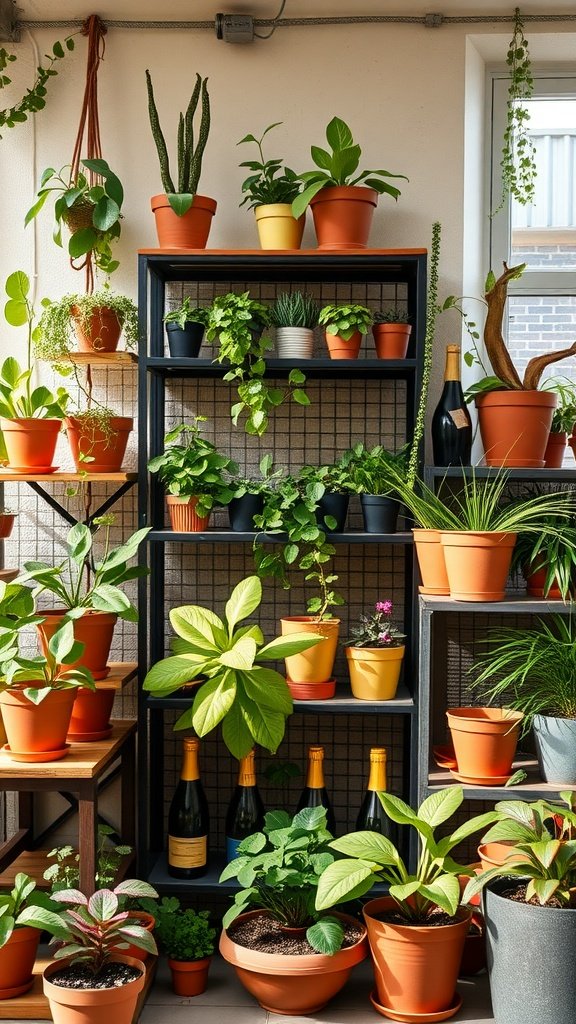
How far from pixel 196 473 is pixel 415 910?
1280 millimetres

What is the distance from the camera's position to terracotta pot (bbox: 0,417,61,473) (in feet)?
8.77

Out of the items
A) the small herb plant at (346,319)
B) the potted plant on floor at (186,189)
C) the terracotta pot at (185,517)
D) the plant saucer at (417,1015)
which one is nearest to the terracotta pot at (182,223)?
the potted plant on floor at (186,189)

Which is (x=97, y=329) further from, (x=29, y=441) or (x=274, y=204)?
(x=274, y=204)

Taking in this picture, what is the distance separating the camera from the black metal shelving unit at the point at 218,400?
2.65m

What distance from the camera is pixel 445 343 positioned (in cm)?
296

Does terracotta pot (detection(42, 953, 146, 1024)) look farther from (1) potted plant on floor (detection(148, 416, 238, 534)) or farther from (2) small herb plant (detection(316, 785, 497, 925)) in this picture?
(1) potted plant on floor (detection(148, 416, 238, 534))

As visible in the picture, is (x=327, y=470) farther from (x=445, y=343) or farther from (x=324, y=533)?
(x=445, y=343)

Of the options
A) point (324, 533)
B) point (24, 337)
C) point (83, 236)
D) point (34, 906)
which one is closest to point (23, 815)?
point (34, 906)

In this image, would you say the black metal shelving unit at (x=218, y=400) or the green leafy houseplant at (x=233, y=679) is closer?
the green leafy houseplant at (x=233, y=679)

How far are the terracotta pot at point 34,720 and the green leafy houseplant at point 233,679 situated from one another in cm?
24

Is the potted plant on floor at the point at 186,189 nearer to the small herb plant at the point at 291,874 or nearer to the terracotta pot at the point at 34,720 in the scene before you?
the terracotta pot at the point at 34,720

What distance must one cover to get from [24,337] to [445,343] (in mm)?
1351

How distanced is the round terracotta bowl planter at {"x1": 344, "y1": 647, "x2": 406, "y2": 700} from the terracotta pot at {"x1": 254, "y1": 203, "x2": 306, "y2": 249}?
1.19 metres

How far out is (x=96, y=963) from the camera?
226 cm
